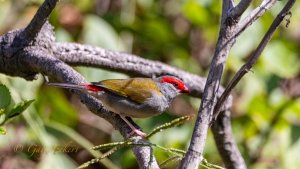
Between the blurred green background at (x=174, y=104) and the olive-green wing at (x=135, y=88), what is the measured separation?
470mm

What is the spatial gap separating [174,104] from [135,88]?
2351 millimetres

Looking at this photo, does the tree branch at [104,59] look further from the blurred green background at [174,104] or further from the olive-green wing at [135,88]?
the blurred green background at [174,104]

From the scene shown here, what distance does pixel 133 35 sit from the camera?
4938 millimetres

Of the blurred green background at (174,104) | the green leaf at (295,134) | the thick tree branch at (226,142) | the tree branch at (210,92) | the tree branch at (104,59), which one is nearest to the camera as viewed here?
the tree branch at (210,92)

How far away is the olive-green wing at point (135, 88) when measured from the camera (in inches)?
122

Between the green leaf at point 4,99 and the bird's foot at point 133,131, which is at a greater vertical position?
the bird's foot at point 133,131

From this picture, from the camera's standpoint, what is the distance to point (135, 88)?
3162 mm

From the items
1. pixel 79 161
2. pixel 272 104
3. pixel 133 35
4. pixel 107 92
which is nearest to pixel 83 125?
pixel 79 161

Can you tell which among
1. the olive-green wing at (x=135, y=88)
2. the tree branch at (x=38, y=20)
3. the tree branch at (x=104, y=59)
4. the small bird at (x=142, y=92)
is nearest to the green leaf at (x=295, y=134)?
the small bird at (x=142, y=92)

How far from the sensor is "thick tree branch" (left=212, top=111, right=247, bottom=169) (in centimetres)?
296

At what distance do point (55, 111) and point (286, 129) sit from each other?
1.50m

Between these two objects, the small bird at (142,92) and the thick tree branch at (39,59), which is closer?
the thick tree branch at (39,59)

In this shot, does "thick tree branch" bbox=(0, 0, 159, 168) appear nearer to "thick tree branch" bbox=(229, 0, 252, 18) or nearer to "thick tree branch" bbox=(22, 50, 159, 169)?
"thick tree branch" bbox=(22, 50, 159, 169)

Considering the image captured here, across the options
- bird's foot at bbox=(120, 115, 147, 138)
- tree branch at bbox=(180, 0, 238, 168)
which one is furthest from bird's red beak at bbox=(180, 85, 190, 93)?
tree branch at bbox=(180, 0, 238, 168)
